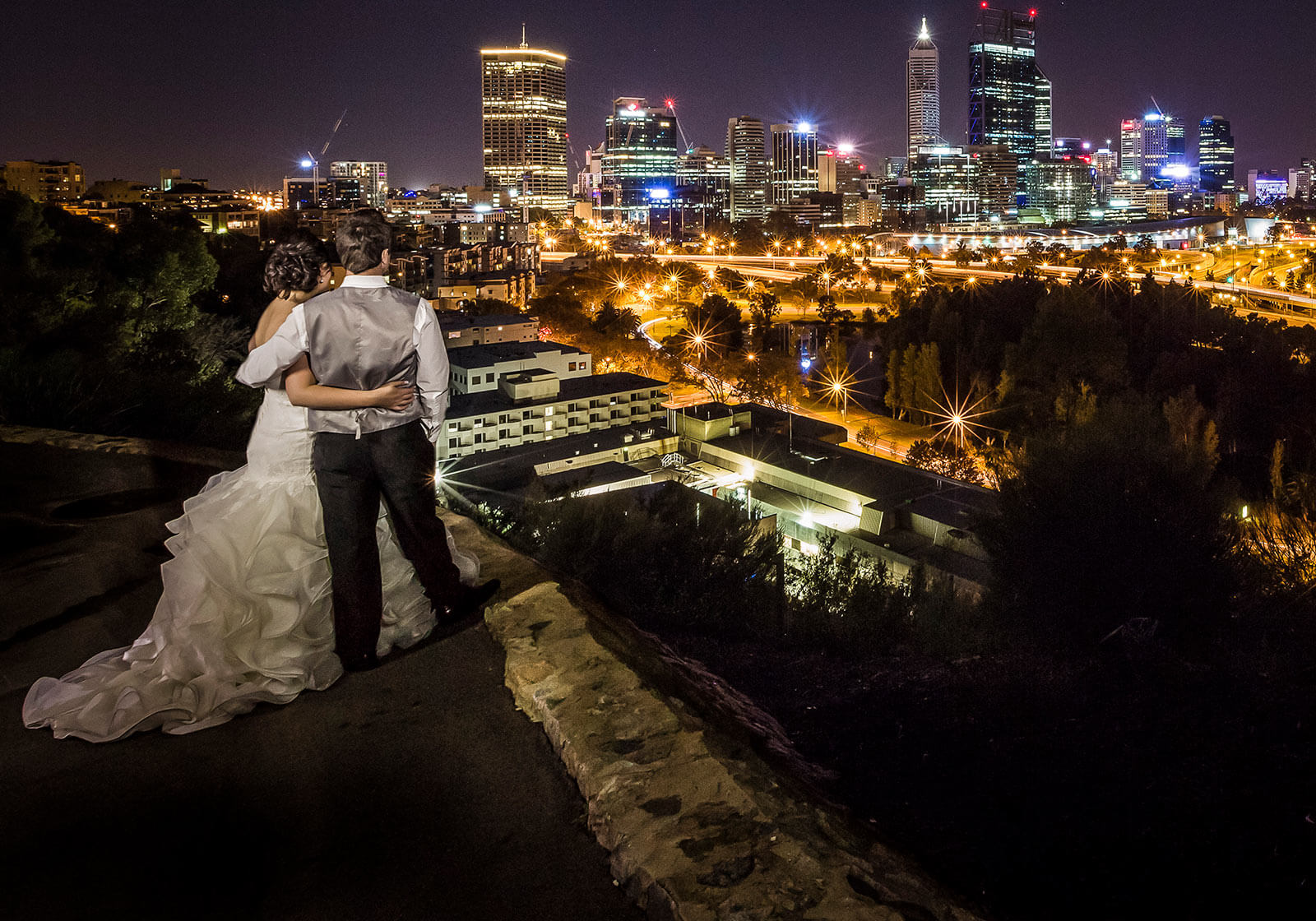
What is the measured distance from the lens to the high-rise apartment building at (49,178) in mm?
44844

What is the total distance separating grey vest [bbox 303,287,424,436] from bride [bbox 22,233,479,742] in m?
0.05

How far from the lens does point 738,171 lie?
116812 millimetres

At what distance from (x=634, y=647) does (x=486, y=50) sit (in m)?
126

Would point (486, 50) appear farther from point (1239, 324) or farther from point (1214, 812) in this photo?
point (1214, 812)

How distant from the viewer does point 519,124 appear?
114 metres

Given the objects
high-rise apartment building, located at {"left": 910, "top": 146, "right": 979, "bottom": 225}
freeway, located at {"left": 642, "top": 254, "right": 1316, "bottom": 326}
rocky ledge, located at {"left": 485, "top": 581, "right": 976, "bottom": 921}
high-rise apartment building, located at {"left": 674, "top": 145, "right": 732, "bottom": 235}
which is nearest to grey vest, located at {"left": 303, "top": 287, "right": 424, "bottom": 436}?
rocky ledge, located at {"left": 485, "top": 581, "right": 976, "bottom": 921}

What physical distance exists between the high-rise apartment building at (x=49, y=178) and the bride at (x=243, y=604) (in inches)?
2016

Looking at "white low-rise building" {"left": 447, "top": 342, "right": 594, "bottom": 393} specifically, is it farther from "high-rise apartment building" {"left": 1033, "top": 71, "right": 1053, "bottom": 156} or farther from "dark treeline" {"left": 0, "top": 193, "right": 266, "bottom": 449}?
"high-rise apartment building" {"left": 1033, "top": 71, "right": 1053, "bottom": 156}

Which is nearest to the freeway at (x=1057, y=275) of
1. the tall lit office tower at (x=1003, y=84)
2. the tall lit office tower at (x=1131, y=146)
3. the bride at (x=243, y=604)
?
the bride at (x=243, y=604)

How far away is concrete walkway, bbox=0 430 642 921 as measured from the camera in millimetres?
1556

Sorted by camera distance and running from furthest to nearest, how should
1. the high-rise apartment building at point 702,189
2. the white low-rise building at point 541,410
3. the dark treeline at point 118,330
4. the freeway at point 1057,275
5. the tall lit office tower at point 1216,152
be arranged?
the tall lit office tower at point 1216,152 < the high-rise apartment building at point 702,189 < the freeway at point 1057,275 < the white low-rise building at point 541,410 < the dark treeline at point 118,330

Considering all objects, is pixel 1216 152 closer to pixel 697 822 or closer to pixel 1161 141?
pixel 1161 141

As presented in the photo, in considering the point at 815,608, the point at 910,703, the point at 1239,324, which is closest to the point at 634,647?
the point at 910,703

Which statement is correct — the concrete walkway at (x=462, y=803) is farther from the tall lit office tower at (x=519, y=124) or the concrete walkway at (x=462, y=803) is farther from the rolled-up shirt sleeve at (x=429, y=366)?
the tall lit office tower at (x=519, y=124)
